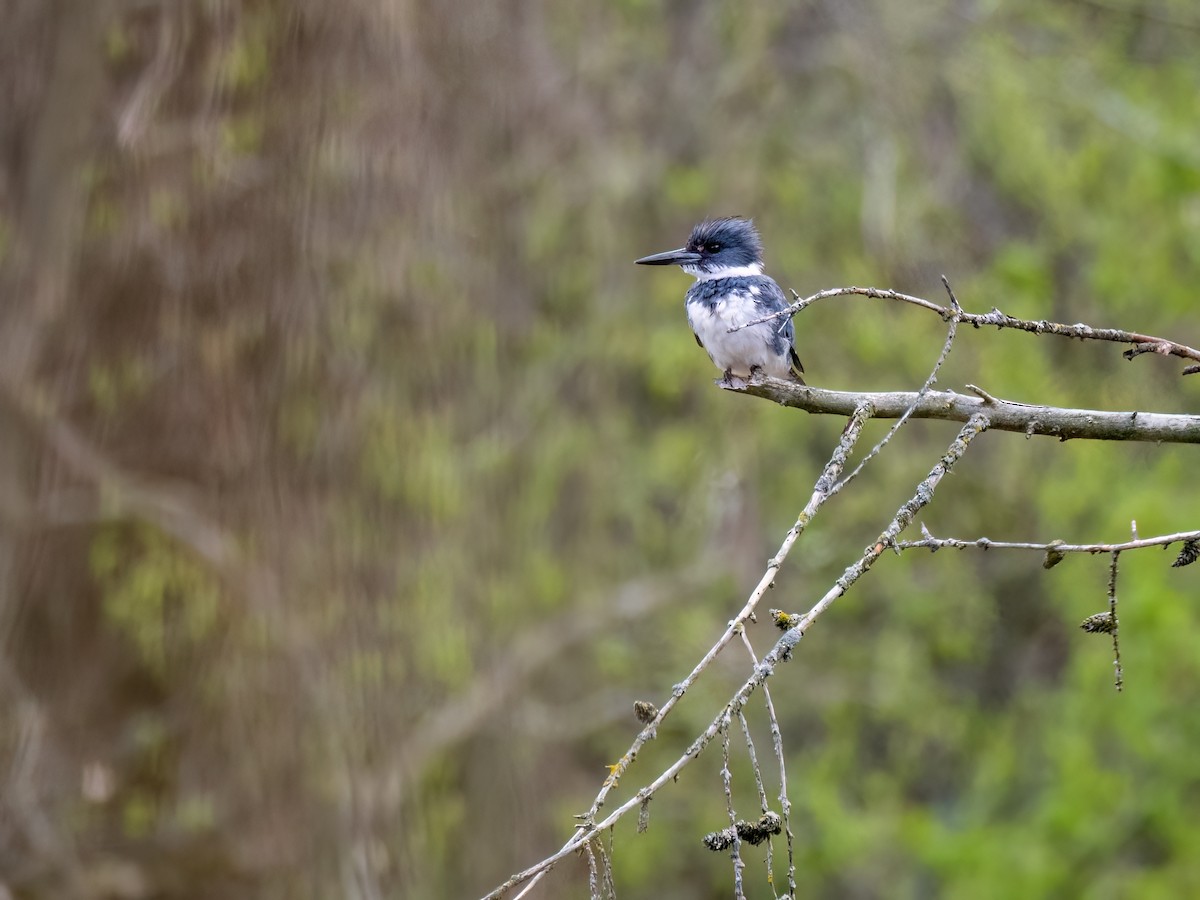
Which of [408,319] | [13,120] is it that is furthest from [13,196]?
[408,319]

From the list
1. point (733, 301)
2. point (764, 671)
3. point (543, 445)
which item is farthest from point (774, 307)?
point (543, 445)

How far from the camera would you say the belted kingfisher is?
378cm

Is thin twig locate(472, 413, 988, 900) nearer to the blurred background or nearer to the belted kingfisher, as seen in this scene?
the blurred background

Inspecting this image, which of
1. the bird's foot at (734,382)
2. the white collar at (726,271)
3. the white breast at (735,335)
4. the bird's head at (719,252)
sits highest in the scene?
the bird's head at (719,252)

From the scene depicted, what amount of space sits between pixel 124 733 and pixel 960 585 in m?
5.47

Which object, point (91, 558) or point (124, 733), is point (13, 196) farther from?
point (124, 733)

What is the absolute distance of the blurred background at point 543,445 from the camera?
4531 mm

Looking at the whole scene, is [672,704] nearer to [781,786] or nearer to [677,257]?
[781,786]

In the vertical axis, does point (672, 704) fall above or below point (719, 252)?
below

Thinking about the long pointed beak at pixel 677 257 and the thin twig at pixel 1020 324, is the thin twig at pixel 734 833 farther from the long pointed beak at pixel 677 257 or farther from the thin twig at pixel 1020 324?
the long pointed beak at pixel 677 257

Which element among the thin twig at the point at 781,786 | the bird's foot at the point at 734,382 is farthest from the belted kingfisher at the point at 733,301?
the thin twig at the point at 781,786

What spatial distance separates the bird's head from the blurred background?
1031 millimetres

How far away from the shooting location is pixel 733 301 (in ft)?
12.5

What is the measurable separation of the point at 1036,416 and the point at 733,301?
5.94ft
